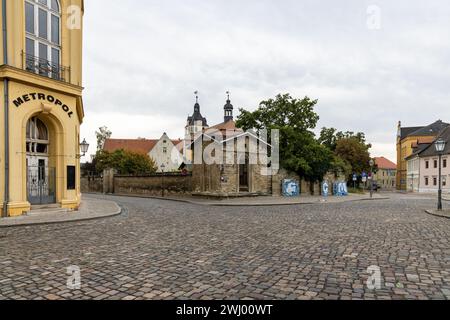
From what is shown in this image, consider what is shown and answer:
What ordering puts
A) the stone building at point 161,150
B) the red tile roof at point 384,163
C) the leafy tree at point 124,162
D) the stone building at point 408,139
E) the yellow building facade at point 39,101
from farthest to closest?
1. the red tile roof at point 384,163
2. the stone building at point 161,150
3. the stone building at point 408,139
4. the leafy tree at point 124,162
5. the yellow building facade at point 39,101

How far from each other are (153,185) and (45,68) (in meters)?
21.1

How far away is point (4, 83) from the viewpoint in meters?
14.4

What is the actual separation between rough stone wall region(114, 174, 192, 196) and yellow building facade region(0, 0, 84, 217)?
15902 mm

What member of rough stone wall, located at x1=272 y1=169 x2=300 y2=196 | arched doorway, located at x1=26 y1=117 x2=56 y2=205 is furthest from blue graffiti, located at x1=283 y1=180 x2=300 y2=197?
arched doorway, located at x1=26 y1=117 x2=56 y2=205

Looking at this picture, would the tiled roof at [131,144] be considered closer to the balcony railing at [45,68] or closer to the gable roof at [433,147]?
the gable roof at [433,147]

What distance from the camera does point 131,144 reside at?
8381 cm

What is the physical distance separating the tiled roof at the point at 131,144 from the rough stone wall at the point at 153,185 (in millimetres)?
37555

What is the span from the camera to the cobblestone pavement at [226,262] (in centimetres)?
501

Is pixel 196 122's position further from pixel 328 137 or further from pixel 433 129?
pixel 433 129

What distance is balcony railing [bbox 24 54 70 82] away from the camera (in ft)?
51.2

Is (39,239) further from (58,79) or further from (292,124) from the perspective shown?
(292,124)

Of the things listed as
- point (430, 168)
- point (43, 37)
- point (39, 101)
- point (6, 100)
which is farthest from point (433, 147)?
point (6, 100)

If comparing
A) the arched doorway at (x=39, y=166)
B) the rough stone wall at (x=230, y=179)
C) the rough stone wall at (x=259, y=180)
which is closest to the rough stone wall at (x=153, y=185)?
the rough stone wall at (x=230, y=179)
